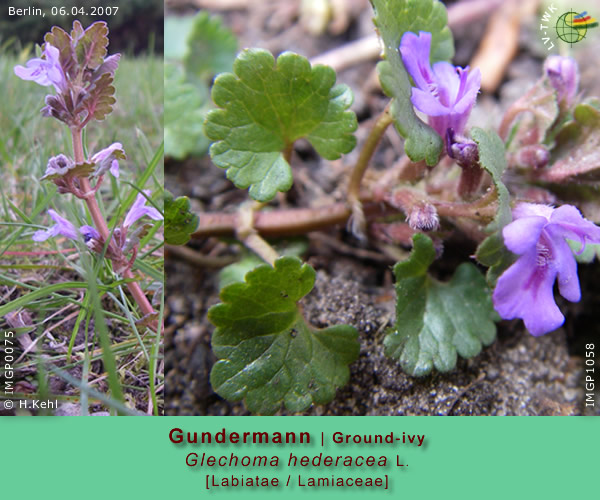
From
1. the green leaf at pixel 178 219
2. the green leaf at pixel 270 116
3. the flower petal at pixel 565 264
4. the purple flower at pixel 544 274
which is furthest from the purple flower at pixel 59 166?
the flower petal at pixel 565 264

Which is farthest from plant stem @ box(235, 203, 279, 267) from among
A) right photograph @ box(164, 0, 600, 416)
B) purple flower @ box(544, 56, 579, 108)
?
purple flower @ box(544, 56, 579, 108)

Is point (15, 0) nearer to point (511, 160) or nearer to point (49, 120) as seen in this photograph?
point (49, 120)

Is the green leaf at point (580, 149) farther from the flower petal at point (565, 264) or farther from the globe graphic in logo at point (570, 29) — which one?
the flower petal at point (565, 264)

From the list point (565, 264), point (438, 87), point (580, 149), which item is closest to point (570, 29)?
point (580, 149)

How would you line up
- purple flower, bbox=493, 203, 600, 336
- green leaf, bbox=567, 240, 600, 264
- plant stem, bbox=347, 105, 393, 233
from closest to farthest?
purple flower, bbox=493, 203, 600, 336 < green leaf, bbox=567, 240, 600, 264 < plant stem, bbox=347, 105, 393, 233

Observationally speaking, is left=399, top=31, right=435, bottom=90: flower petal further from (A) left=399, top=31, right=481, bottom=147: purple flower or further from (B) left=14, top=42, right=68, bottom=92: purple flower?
(B) left=14, top=42, right=68, bottom=92: purple flower

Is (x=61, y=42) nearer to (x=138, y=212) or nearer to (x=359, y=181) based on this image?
(x=138, y=212)
